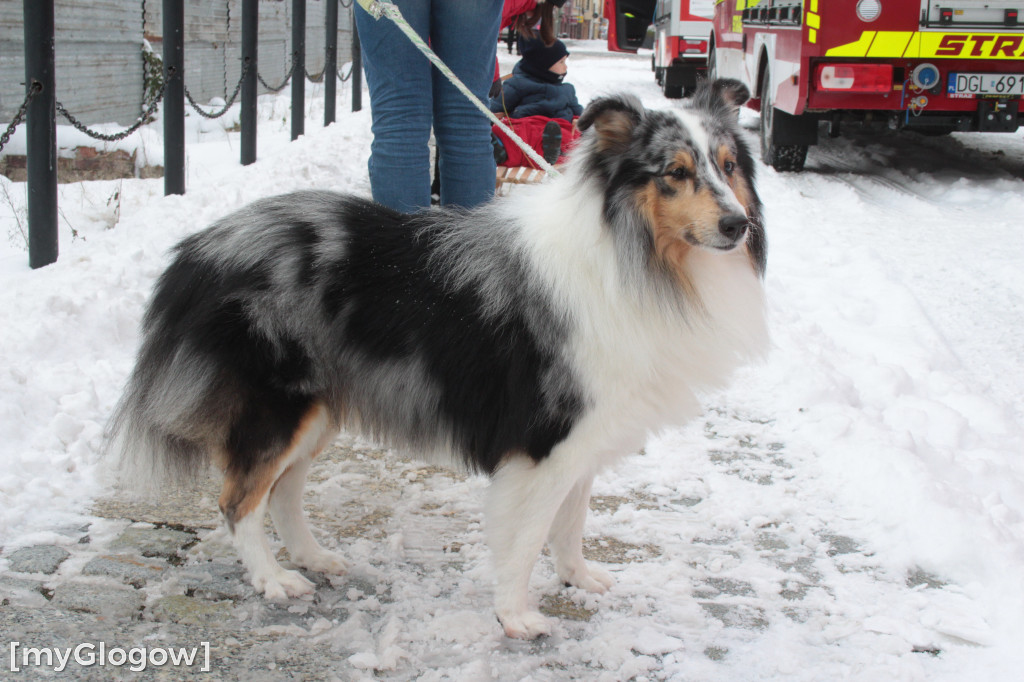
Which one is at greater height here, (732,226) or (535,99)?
(535,99)

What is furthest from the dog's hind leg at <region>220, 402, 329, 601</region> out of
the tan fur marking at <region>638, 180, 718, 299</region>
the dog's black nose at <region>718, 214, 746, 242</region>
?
the dog's black nose at <region>718, 214, 746, 242</region>

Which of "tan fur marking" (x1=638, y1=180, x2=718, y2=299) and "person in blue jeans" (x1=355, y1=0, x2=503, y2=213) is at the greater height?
"person in blue jeans" (x1=355, y1=0, x2=503, y2=213)

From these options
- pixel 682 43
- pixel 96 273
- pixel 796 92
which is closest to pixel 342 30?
pixel 682 43

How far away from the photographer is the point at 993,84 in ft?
24.8

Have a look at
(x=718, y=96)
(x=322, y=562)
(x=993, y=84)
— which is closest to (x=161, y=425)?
(x=322, y=562)

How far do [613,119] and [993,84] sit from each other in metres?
6.60

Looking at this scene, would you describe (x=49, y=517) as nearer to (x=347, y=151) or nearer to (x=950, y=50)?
(x=347, y=151)

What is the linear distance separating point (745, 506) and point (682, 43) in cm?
1410

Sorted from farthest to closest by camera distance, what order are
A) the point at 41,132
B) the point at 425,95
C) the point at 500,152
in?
1. the point at 500,152
2. the point at 41,132
3. the point at 425,95

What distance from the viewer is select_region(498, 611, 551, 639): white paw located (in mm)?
2479

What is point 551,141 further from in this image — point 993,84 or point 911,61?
point 993,84

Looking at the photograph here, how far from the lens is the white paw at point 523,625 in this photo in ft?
8.13

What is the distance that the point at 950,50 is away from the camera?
24.6 ft

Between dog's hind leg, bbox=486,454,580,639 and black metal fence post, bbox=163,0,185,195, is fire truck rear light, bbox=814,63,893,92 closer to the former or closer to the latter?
black metal fence post, bbox=163,0,185,195
